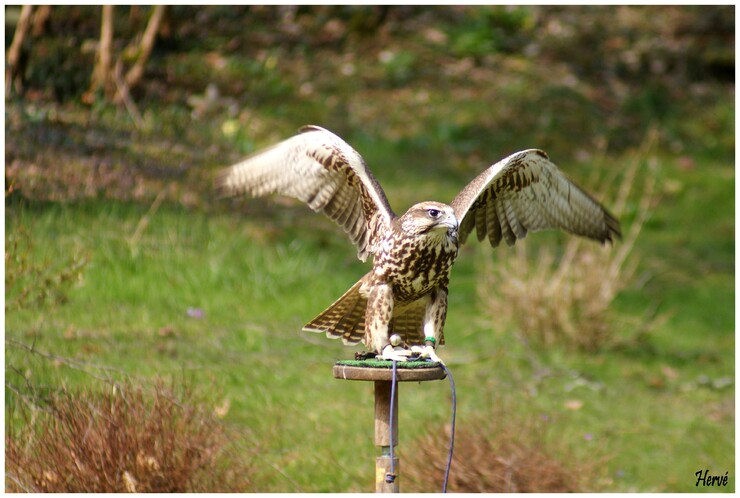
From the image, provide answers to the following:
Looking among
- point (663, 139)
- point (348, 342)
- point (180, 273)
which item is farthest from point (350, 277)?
point (663, 139)

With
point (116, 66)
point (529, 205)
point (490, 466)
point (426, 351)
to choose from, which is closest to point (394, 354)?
point (426, 351)

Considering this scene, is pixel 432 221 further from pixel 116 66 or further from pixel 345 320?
pixel 116 66

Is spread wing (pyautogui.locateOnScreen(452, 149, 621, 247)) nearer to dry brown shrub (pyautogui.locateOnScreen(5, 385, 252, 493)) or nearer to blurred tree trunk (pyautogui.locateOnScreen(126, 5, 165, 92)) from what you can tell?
dry brown shrub (pyautogui.locateOnScreen(5, 385, 252, 493))

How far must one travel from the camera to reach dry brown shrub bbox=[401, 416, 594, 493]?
13.5ft

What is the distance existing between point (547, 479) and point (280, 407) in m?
1.66

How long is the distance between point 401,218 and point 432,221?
6.5 inches

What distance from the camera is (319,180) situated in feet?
12.3

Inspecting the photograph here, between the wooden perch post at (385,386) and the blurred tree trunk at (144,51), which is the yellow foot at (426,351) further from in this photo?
the blurred tree trunk at (144,51)

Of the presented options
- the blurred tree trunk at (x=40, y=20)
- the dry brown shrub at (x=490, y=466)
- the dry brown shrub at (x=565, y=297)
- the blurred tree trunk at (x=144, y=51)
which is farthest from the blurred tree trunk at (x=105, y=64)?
the dry brown shrub at (x=490, y=466)

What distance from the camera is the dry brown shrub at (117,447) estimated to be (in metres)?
3.47

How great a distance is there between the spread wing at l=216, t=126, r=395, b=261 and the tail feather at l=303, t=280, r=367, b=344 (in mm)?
197

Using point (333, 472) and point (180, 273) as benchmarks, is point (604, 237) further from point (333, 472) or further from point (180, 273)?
point (180, 273)

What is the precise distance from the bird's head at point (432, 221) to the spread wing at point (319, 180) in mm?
315

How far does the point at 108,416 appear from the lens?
3488 millimetres
